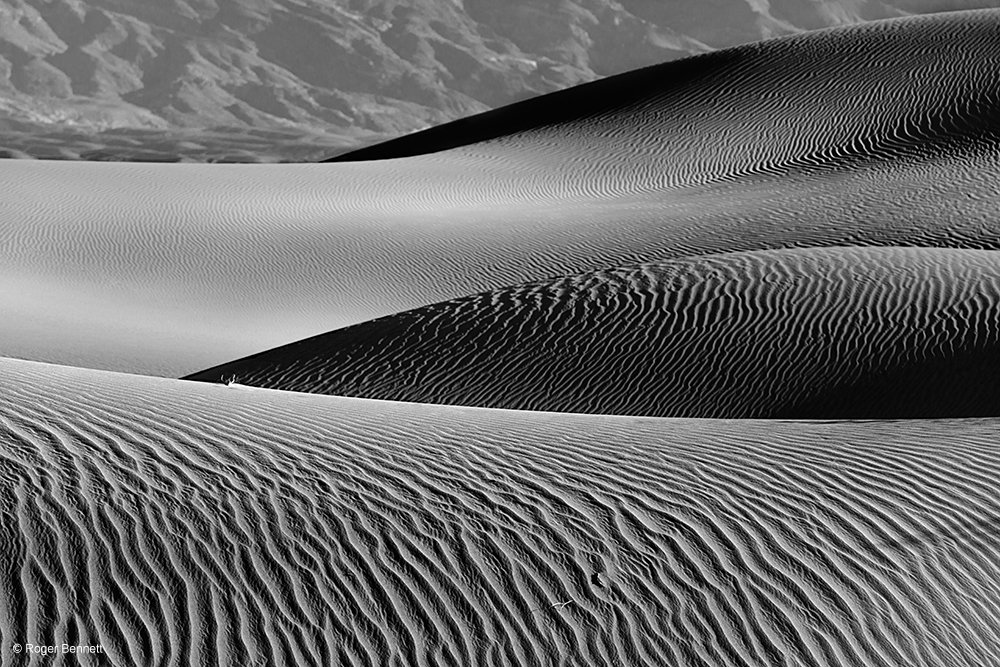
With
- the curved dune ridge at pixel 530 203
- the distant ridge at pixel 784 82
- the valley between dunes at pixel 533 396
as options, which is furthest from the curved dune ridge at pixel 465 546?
the distant ridge at pixel 784 82

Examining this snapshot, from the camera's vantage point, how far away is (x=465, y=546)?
4457mm

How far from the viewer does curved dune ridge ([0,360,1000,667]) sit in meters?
3.98

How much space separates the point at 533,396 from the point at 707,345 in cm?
173

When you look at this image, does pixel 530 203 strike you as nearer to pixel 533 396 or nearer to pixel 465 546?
pixel 533 396

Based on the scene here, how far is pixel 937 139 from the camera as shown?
25438mm

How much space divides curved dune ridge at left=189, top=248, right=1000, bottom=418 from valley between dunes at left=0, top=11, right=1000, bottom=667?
0.04 meters

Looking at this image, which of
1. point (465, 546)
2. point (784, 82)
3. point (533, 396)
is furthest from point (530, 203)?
point (465, 546)

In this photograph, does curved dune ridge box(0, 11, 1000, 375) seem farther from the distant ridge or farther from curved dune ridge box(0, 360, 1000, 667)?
curved dune ridge box(0, 360, 1000, 667)

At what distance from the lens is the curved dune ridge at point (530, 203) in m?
17.1

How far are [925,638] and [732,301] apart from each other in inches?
321

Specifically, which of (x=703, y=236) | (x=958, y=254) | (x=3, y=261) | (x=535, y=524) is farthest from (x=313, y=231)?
(x=535, y=524)

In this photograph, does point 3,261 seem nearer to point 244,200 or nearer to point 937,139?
point 244,200

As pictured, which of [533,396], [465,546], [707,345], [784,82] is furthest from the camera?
[784,82]

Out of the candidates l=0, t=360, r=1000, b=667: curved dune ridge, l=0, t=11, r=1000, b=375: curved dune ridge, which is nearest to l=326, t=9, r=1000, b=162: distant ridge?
l=0, t=11, r=1000, b=375: curved dune ridge
